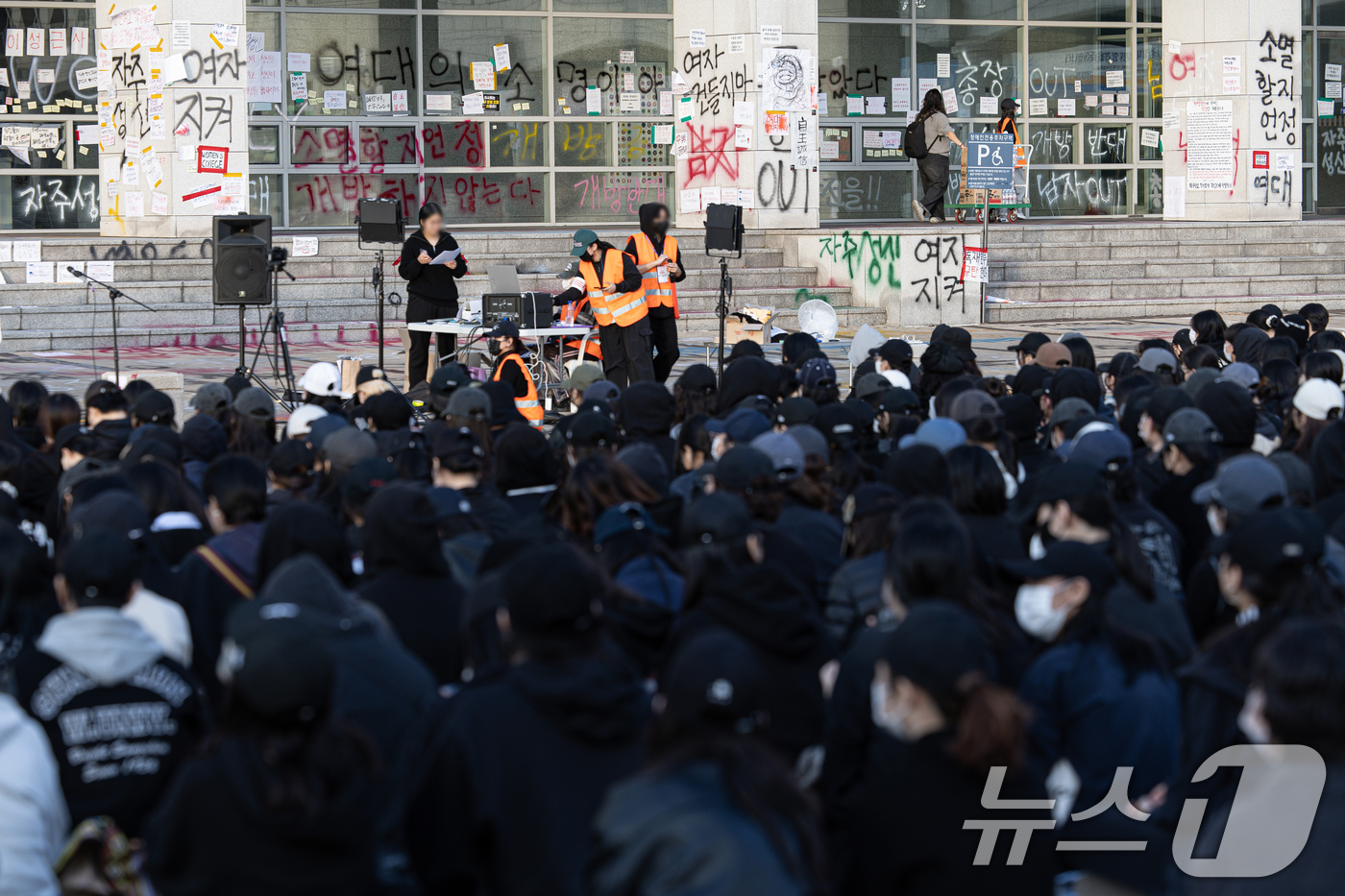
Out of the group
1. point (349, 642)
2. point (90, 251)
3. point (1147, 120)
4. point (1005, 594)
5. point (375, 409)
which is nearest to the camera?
point (349, 642)

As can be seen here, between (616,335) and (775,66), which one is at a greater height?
(775,66)

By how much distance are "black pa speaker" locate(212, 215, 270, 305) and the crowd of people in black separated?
22.9ft

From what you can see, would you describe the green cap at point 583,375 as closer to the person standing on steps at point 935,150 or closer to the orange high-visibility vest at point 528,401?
the orange high-visibility vest at point 528,401

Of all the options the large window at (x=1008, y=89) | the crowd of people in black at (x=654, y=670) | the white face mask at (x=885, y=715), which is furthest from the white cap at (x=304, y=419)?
the large window at (x=1008, y=89)

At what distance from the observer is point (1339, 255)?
69.7 feet

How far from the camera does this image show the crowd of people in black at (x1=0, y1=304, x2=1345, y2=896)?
2820 mm

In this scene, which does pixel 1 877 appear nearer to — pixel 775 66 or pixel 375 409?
pixel 375 409

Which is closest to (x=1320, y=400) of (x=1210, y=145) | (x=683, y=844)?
(x=683, y=844)

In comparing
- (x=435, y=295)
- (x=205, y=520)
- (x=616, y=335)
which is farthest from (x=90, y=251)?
(x=205, y=520)

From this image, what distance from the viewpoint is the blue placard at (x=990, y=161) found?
1727 centimetres

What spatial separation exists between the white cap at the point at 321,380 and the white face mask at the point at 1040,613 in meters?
5.44

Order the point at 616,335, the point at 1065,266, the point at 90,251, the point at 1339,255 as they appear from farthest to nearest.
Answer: the point at 1339,255
the point at 1065,266
the point at 90,251
the point at 616,335

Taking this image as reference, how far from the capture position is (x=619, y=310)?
12508 mm

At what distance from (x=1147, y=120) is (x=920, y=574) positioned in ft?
79.8
